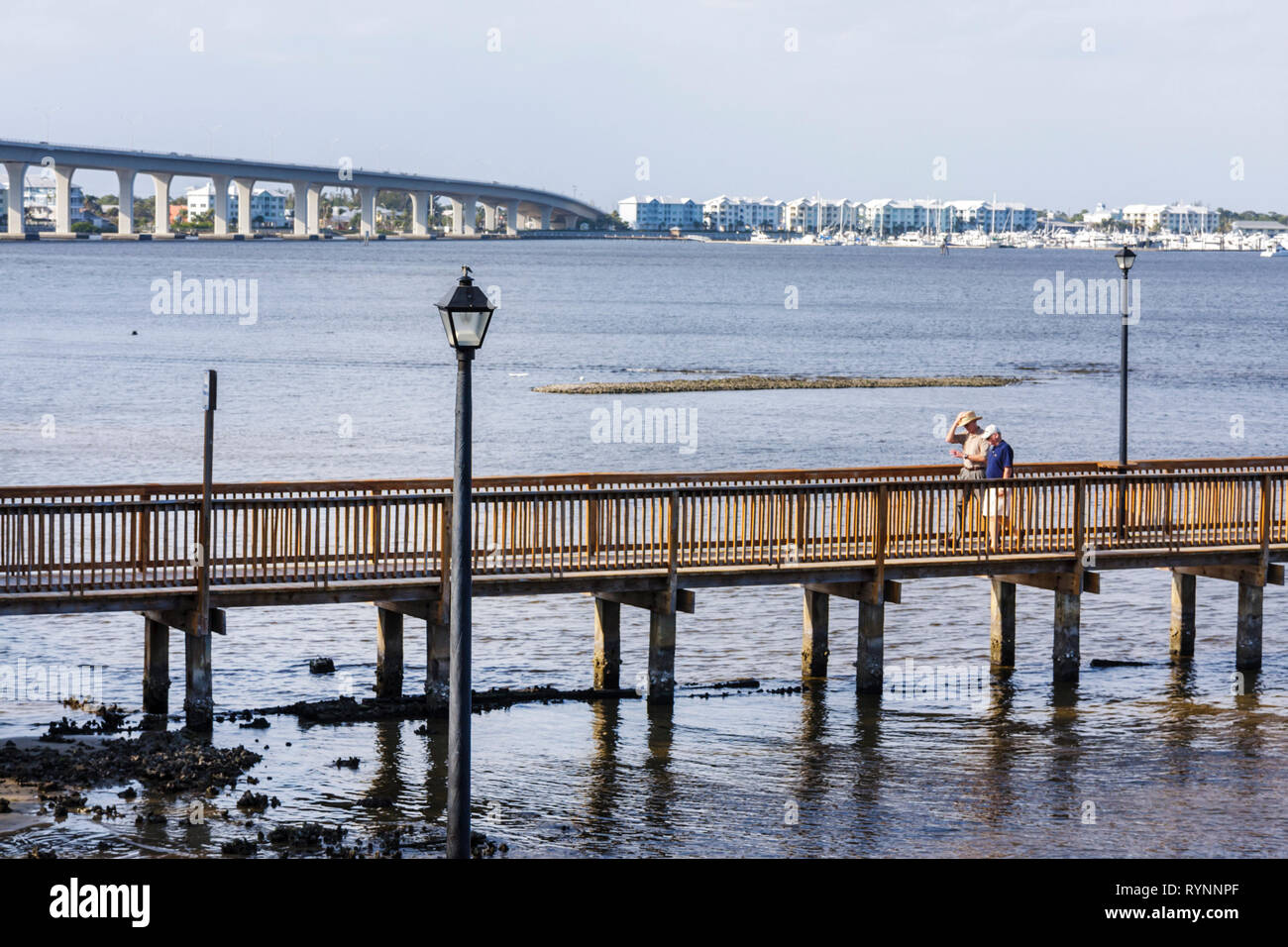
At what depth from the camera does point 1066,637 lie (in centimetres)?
2491

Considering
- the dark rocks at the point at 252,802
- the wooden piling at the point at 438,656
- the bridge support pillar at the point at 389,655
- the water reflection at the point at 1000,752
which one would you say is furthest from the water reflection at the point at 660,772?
the dark rocks at the point at 252,802

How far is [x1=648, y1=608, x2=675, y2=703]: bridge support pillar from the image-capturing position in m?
23.0

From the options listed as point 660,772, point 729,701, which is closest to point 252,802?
point 660,772

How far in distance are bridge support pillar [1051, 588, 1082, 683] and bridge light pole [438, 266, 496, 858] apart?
490 inches

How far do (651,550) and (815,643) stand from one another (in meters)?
3.46

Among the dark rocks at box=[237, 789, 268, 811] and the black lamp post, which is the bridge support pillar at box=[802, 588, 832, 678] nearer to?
the black lamp post

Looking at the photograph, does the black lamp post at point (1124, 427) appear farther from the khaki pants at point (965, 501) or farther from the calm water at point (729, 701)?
the calm water at point (729, 701)

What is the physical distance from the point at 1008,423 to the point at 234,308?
8196 centimetres

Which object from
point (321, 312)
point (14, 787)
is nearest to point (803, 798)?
point (14, 787)

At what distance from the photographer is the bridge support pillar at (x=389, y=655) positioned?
22.8 m

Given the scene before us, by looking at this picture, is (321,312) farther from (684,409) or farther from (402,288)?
(684,409)

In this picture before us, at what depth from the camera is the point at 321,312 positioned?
133250mm

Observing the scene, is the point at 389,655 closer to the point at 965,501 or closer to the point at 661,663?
the point at 661,663

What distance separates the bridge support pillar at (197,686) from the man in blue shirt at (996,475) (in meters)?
9.44
